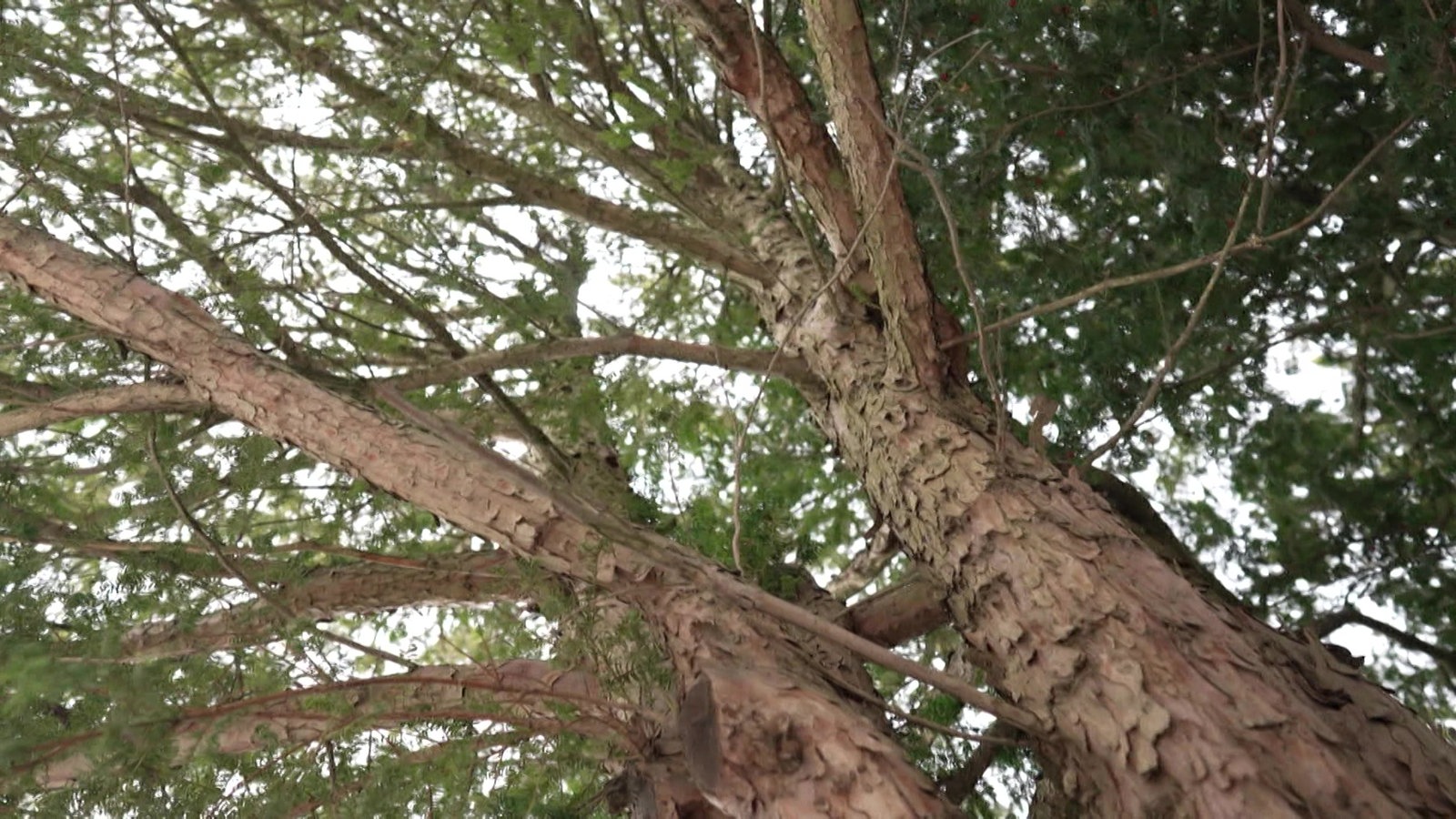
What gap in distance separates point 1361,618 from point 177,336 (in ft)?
11.9

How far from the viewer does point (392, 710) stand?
251cm

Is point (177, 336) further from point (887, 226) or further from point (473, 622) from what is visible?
point (473, 622)

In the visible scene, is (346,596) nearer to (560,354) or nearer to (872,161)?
(560,354)

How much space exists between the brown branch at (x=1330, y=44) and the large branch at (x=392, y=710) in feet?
9.22

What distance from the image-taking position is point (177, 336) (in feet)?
9.29

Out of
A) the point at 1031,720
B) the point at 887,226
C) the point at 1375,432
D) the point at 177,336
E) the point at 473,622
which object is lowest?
the point at 1031,720

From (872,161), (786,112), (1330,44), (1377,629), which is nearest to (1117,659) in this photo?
(872,161)

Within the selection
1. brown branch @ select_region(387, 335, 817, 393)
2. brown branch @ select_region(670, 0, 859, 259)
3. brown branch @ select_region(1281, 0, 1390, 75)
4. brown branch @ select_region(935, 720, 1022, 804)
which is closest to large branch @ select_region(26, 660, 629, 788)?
brown branch @ select_region(387, 335, 817, 393)

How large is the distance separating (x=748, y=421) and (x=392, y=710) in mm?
1054

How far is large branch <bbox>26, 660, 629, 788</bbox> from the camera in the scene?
93.1 inches

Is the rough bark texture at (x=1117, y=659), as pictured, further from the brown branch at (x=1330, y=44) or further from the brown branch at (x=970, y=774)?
the brown branch at (x=1330, y=44)

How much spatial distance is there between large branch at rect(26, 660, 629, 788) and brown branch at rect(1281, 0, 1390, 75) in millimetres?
2812

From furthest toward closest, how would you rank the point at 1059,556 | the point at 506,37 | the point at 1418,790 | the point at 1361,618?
the point at 506,37, the point at 1361,618, the point at 1059,556, the point at 1418,790

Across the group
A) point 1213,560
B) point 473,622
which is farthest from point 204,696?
point 1213,560
